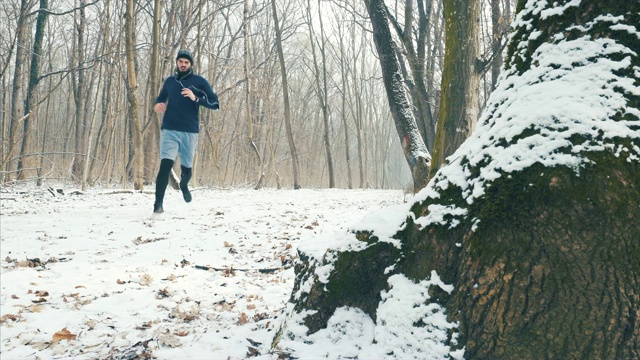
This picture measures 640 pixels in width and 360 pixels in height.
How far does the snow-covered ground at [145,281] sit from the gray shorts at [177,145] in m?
0.87

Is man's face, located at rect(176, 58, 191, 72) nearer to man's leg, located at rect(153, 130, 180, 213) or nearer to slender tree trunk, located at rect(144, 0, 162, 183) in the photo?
man's leg, located at rect(153, 130, 180, 213)

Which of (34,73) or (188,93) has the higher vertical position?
(34,73)

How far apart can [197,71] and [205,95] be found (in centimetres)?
955

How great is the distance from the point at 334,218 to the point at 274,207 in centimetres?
153

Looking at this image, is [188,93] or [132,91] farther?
[132,91]

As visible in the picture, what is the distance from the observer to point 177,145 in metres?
5.22

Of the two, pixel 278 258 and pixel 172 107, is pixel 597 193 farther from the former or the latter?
pixel 172 107

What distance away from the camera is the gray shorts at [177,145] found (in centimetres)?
511

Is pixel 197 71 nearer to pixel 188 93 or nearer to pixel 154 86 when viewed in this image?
pixel 154 86

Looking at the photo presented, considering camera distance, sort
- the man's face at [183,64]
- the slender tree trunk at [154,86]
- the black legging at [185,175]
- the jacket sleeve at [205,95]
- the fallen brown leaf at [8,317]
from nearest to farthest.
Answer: the fallen brown leaf at [8,317] < the man's face at [183,64] < the jacket sleeve at [205,95] < the black legging at [185,175] < the slender tree trunk at [154,86]

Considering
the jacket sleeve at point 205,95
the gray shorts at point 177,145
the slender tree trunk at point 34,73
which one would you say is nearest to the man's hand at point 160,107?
the gray shorts at point 177,145

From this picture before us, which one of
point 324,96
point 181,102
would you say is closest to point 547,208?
point 181,102

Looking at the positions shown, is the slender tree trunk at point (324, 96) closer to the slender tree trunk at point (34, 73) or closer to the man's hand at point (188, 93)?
the slender tree trunk at point (34, 73)

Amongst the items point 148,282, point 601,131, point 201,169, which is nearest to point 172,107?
point 148,282
